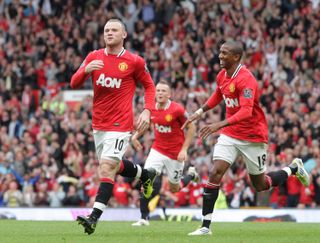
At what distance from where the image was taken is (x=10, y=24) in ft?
109

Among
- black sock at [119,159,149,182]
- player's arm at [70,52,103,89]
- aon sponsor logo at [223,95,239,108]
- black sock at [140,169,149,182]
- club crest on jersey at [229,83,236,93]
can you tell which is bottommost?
black sock at [140,169,149,182]

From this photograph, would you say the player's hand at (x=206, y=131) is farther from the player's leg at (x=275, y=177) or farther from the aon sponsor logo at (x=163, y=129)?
the aon sponsor logo at (x=163, y=129)

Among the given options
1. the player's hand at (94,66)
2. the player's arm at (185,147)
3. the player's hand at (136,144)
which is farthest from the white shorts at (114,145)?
the player's arm at (185,147)

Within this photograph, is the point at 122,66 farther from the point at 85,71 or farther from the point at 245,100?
the point at 245,100

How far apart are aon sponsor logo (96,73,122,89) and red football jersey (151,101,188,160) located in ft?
15.6

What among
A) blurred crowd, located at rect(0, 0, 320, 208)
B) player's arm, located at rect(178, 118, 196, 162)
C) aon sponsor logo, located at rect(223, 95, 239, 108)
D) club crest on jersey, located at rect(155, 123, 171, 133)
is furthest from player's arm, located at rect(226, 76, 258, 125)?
blurred crowd, located at rect(0, 0, 320, 208)

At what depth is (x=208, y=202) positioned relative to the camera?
566 inches

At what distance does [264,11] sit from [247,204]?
9038 mm

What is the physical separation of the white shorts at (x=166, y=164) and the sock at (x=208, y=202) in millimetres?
4805

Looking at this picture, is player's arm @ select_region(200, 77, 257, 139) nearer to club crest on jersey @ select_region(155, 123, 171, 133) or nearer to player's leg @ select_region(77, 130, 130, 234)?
player's leg @ select_region(77, 130, 130, 234)

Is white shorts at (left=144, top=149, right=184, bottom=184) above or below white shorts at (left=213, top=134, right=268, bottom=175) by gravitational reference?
below

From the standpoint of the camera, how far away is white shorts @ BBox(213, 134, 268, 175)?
14727 mm

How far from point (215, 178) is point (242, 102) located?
1244mm

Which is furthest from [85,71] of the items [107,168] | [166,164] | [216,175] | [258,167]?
[166,164]
